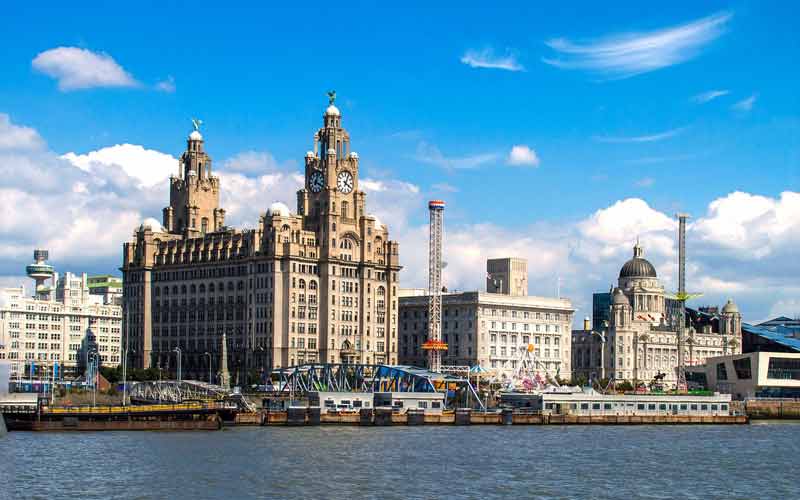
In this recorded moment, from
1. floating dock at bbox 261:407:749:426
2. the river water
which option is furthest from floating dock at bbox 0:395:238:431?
floating dock at bbox 261:407:749:426

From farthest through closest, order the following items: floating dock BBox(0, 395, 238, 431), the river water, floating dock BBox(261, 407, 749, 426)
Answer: floating dock BBox(261, 407, 749, 426) → floating dock BBox(0, 395, 238, 431) → the river water

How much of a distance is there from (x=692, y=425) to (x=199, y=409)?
75942 millimetres

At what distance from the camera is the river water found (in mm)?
102500

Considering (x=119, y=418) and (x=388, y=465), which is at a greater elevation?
(x=119, y=418)

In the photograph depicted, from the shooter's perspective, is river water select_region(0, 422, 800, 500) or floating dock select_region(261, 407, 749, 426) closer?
river water select_region(0, 422, 800, 500)

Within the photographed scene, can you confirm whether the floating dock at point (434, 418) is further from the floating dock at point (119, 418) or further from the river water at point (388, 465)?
the floating dock at point (119, 418)

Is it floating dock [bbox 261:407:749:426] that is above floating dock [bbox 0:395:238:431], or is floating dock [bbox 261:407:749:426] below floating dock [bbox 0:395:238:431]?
below

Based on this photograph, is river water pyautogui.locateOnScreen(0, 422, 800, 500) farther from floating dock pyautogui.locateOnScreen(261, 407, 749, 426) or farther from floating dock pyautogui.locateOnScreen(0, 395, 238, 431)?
floating dock pyautogui.locateOnScreen(261, 407, 749, 426)

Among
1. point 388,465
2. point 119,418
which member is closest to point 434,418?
point 119,418

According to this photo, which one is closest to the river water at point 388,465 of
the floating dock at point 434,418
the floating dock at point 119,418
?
Result: the floating dock at point 119,418

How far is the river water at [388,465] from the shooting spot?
102 meters

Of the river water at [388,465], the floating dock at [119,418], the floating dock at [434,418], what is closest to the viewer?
the river water at [388,465]

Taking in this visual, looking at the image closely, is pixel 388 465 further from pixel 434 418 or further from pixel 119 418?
pixel 434 418

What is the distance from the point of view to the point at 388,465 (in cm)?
11962
